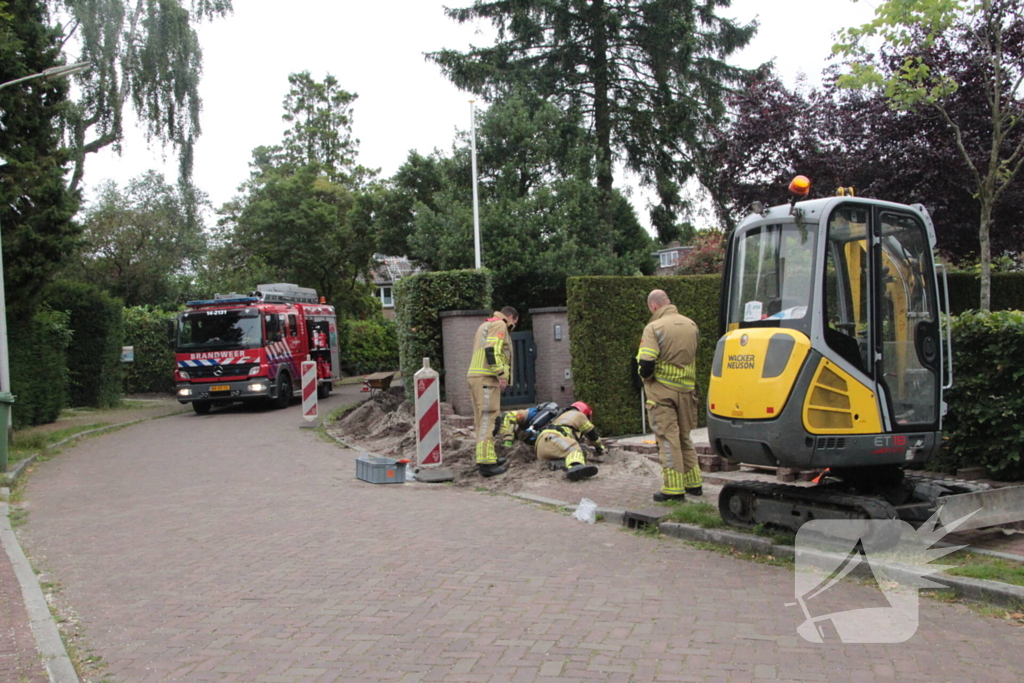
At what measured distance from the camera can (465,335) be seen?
14.7 metres

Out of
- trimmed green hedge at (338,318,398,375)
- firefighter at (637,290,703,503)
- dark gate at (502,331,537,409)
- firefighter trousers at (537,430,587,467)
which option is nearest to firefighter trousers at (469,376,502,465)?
firefighter trousers at (537,430,587,467)

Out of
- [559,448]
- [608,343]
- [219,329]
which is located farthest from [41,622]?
[219,329]

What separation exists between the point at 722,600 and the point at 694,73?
23.2 metres

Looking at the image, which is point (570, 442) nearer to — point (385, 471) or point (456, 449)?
point (385, 471)

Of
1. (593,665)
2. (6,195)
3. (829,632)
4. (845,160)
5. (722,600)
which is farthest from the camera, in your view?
(845,160)

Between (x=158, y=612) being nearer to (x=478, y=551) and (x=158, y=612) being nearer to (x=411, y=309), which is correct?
(x=478, y=551)

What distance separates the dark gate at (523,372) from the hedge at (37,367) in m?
9.56

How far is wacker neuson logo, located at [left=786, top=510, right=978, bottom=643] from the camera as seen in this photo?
491 cm

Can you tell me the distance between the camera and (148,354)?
27641 millimetres

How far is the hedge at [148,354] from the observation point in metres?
27.5

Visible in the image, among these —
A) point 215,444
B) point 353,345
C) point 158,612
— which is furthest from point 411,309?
point 353,345

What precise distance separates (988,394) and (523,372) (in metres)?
7.73

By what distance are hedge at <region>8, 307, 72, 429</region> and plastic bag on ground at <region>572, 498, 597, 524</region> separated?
1298 centimetres

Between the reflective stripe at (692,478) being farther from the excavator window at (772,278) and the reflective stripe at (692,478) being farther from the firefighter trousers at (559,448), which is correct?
the excavator window at (772,278)
